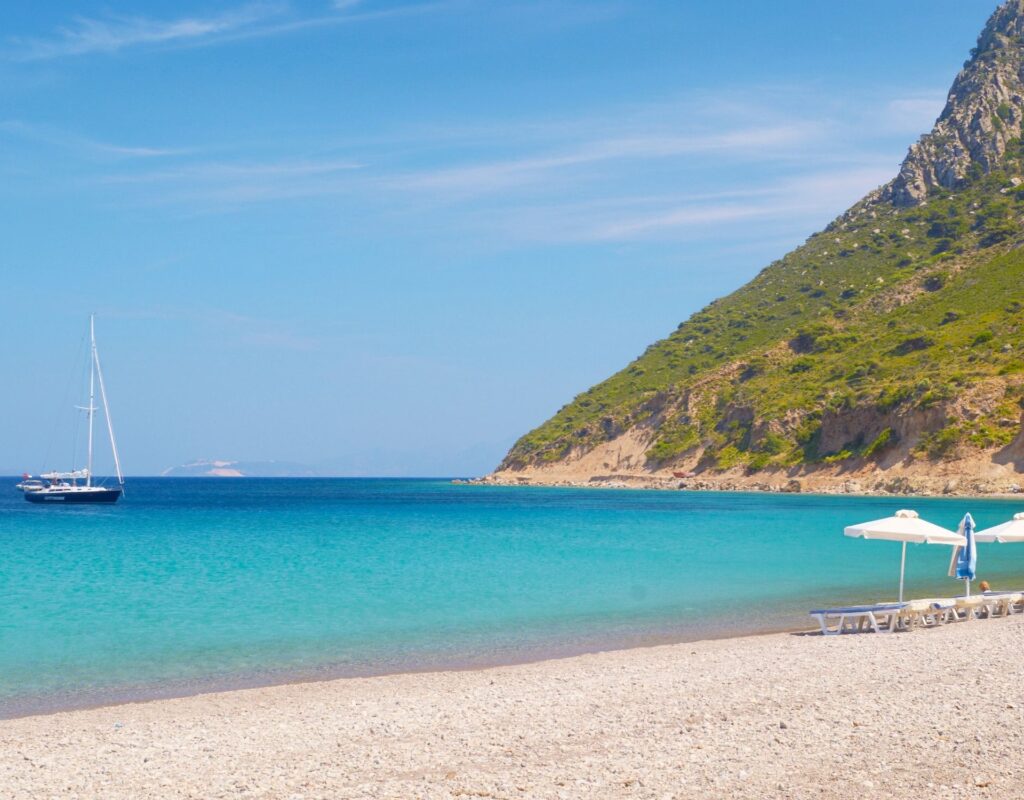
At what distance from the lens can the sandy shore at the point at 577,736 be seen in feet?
26.7

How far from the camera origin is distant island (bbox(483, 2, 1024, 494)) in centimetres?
8106

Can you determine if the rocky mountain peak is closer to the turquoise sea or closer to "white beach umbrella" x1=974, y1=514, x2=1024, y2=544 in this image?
the turquoise sea

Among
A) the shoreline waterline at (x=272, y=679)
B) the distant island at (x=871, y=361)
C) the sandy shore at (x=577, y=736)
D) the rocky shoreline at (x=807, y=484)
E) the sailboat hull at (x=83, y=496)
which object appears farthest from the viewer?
the sailboat hull at (x=83, y=496)

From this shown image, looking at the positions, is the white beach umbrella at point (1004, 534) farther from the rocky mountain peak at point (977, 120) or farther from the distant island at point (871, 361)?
the rocky mountain peak at point (977, 120)

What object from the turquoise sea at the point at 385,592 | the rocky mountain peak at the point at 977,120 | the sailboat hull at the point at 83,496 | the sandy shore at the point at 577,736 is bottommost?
the sailboat hull at the point at 83,496

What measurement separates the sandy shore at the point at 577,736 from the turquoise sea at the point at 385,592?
285 cm

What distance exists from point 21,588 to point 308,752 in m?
19.5

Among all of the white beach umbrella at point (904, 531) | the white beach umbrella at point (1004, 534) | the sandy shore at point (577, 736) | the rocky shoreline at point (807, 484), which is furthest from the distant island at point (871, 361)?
the sandy shore at point (577, 736)

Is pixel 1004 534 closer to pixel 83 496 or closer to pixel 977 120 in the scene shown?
pixel 83 496

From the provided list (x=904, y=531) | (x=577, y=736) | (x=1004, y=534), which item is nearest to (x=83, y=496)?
(x=904, y=531)

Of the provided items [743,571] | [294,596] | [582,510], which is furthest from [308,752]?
[582,510]

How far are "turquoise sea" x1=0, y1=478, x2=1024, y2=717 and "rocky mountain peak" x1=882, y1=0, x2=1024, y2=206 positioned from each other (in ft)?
294

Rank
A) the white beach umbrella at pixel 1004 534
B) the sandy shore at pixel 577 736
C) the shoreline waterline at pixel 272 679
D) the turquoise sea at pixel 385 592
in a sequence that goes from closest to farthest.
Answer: the sandy shore at pixel 577 736 → the shoreline waterline at pixel 272 679 → the turquoise sea at pixel 385 592 → the white beach umbrella at pixel 1004 534

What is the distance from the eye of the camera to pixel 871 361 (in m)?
98.5
